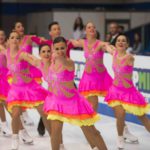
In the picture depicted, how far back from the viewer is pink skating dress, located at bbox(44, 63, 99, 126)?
14.2ft

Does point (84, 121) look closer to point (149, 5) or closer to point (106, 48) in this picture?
point (106, 48)

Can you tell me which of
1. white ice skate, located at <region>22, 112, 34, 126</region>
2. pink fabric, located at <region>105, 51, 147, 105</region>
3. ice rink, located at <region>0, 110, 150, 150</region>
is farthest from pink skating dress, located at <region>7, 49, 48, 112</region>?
white ice skate, located at <region>22, 112, 34, 126</region>

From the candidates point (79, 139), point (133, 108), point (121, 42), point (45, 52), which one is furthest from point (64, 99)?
point (79, 139)

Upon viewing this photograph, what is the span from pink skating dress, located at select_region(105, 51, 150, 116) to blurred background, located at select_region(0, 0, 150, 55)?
548cm

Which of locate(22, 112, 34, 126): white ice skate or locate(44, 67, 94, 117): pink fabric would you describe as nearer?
locate(44, 67, 94, 117): pink fabric

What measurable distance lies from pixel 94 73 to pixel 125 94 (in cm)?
64

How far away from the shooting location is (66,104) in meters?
4.38

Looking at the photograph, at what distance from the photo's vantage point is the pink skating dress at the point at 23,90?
17.2 feet

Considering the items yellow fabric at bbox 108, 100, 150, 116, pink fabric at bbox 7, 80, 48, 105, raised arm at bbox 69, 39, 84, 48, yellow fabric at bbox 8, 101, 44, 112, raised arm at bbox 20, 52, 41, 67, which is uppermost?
raised arm at bbox 69, 39, 84, 48

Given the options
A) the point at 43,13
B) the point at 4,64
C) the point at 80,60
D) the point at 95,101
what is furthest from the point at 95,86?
the point at 43,13

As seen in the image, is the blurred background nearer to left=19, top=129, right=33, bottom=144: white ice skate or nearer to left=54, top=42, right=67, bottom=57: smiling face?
left=19, top=129, right=33, bottom=144: white ice skate

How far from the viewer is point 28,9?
59.6 feet

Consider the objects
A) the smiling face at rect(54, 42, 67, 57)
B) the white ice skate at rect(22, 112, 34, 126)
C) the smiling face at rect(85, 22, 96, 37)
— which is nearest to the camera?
the smiling face at rect(54, 42, 67, 57)

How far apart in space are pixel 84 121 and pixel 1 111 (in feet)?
6.66
